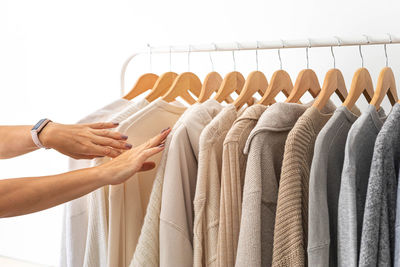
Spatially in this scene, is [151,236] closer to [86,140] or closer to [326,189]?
[86,140]

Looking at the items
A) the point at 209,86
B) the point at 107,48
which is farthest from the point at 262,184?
the point at 107,48

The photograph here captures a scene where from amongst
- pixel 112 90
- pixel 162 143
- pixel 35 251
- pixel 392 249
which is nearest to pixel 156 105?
pixel 162 143

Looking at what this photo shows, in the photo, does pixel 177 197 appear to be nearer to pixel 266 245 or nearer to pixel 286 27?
pixel 266 245

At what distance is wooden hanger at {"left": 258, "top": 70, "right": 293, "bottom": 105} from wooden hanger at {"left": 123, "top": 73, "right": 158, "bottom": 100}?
39 centimetres

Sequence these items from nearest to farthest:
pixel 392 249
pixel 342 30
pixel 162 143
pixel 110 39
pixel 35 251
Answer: pixel 392 249, pixel 162 143, pixel 342 30, pixel 110 39, pixel 35 251

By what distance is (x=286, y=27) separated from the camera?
1671 mm

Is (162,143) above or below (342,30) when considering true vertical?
below

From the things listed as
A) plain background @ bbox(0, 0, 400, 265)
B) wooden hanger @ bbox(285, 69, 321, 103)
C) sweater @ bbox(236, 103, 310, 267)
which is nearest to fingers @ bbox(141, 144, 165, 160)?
sweater @ bbox(236, 103, 310, 267)

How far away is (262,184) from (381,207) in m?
0.23

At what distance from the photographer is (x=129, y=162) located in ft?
3.33

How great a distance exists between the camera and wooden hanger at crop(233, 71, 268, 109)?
45.4 inches

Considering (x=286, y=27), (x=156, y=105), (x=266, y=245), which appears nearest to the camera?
(x=266, y=245)

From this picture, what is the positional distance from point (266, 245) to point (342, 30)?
90cm

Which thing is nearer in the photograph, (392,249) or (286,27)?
(392,249)
